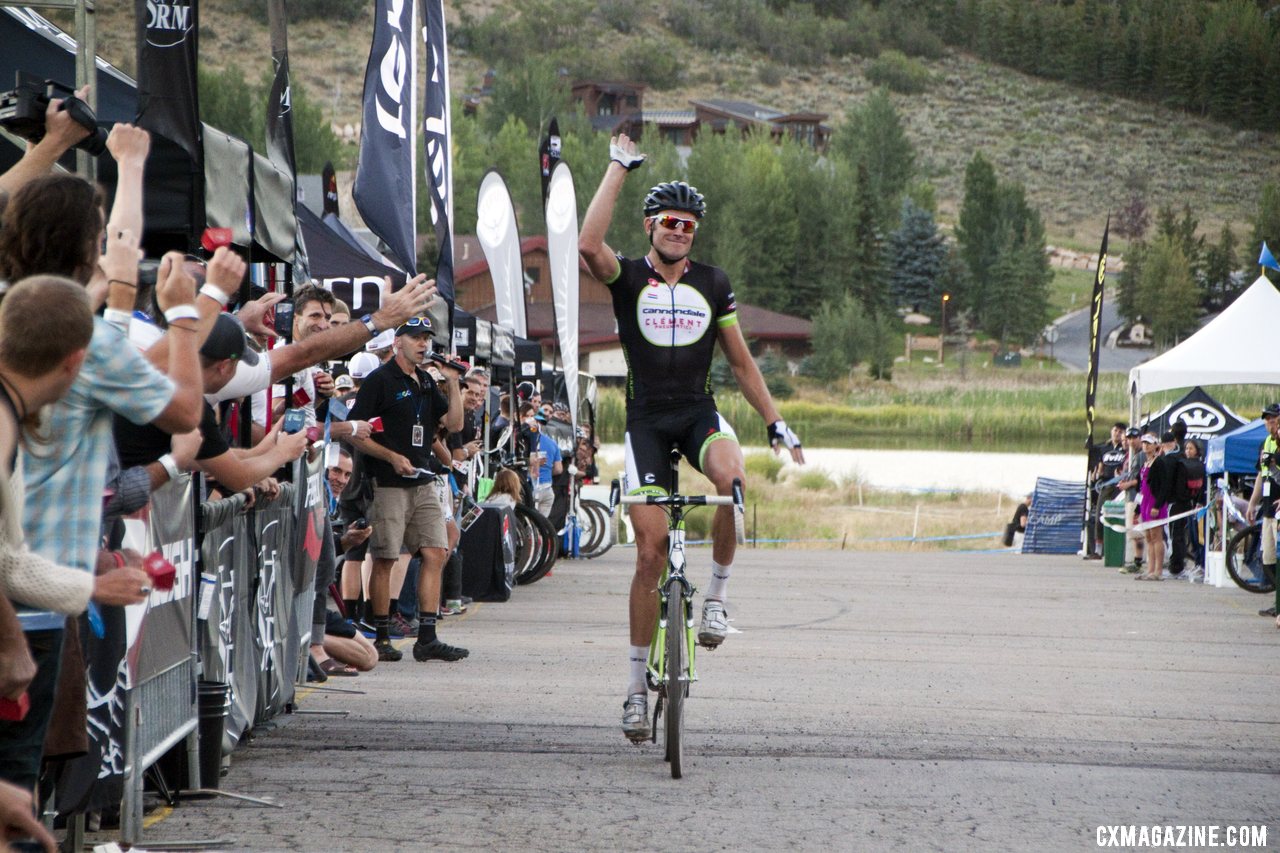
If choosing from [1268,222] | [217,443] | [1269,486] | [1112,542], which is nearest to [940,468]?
[1112,542]

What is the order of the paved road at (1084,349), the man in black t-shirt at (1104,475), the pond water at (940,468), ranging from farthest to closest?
the paved road at (1084,349), the pond water at (940,468), the man in black t-shirt at (1104,475)

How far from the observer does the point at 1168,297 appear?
142875 millimetres

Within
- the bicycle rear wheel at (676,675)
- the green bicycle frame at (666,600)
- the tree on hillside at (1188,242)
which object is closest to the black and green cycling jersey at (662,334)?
the green bicycle frame at (666,600)

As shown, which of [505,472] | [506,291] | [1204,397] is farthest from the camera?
[1204,397]

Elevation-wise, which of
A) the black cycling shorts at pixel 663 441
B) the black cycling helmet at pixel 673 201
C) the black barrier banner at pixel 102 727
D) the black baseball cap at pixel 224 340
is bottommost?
the black barrier banner at pixel 102 727

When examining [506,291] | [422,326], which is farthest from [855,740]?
[506,291]

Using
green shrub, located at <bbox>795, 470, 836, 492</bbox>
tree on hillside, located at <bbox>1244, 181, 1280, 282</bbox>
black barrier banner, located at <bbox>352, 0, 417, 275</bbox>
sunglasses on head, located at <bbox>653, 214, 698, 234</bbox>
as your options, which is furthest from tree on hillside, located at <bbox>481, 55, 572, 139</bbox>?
sunglasses on head, located at <bbox>653, 214, 698, 234</bbox>

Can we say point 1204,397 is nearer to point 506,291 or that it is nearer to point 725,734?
point 506,291

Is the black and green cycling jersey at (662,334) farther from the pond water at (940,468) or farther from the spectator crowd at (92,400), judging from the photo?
the pond water at (940,468)

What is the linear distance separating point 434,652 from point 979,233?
13887 centimetres

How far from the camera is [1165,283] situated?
144m

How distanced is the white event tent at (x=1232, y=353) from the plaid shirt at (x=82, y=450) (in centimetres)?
2360

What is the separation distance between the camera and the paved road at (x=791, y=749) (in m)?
5.94

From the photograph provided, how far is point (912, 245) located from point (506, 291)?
12372 cm
